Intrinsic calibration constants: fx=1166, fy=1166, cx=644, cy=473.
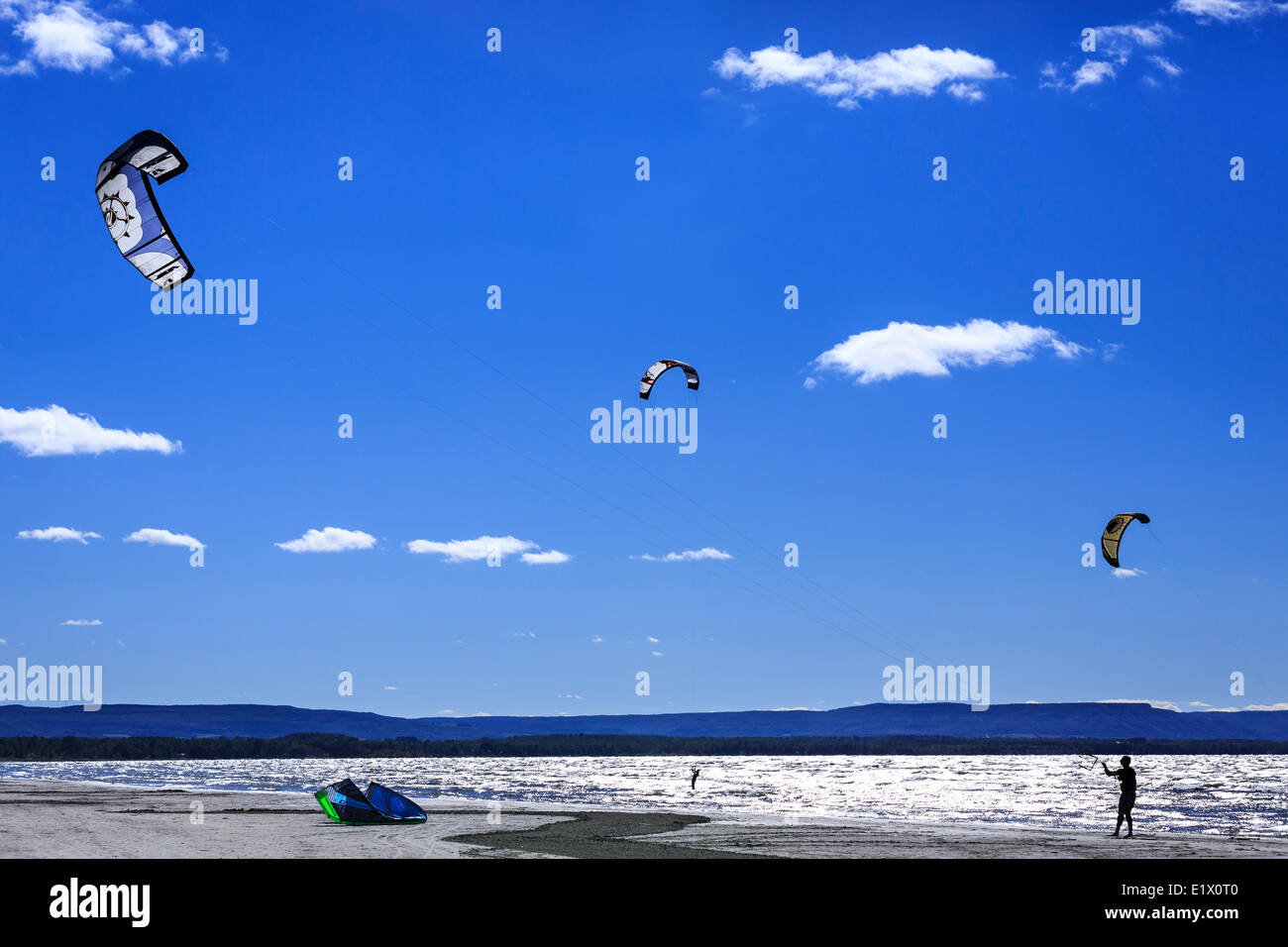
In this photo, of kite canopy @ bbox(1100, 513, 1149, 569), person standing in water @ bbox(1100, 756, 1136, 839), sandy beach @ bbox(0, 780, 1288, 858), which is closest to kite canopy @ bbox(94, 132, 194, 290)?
sandy beach @ bbox(0, 780, 1288, 858)

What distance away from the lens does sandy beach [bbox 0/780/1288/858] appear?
61.2 ft

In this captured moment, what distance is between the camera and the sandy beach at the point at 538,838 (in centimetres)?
1864

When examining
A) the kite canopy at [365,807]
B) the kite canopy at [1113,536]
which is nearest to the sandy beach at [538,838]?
the kite canopy at [365,807]

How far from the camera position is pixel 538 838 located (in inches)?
862

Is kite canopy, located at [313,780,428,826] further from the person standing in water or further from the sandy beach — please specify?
the person standing in water

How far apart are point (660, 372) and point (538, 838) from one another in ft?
41.1

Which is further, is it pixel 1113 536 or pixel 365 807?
pixel 1113 536

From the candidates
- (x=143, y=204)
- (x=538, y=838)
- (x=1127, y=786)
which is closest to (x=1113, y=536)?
(x=1127, y=786)

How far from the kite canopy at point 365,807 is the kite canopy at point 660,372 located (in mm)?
11158

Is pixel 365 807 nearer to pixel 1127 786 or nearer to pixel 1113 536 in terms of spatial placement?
pixel 1127 786

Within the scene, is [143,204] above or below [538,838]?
above
